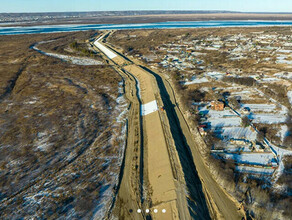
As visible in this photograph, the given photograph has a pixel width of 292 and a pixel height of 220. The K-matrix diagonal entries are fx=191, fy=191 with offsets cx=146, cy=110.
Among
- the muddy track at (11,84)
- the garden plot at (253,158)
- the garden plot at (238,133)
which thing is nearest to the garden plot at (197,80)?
the garden plot at (238,133)

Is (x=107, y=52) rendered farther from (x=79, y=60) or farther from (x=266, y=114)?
(x=266, y=114)

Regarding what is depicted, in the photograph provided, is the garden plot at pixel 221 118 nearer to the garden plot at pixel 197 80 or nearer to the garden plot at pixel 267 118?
the garden plot at pixel 267 118

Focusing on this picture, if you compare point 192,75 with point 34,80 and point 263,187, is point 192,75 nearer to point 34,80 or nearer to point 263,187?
point 263,187

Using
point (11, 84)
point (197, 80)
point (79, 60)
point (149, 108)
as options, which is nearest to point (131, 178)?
point (149, 108)

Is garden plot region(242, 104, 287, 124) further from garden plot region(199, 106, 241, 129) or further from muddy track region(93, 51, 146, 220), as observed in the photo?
muddy track region(93, 51, 146, 220)

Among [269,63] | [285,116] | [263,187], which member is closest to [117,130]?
[263,187]
